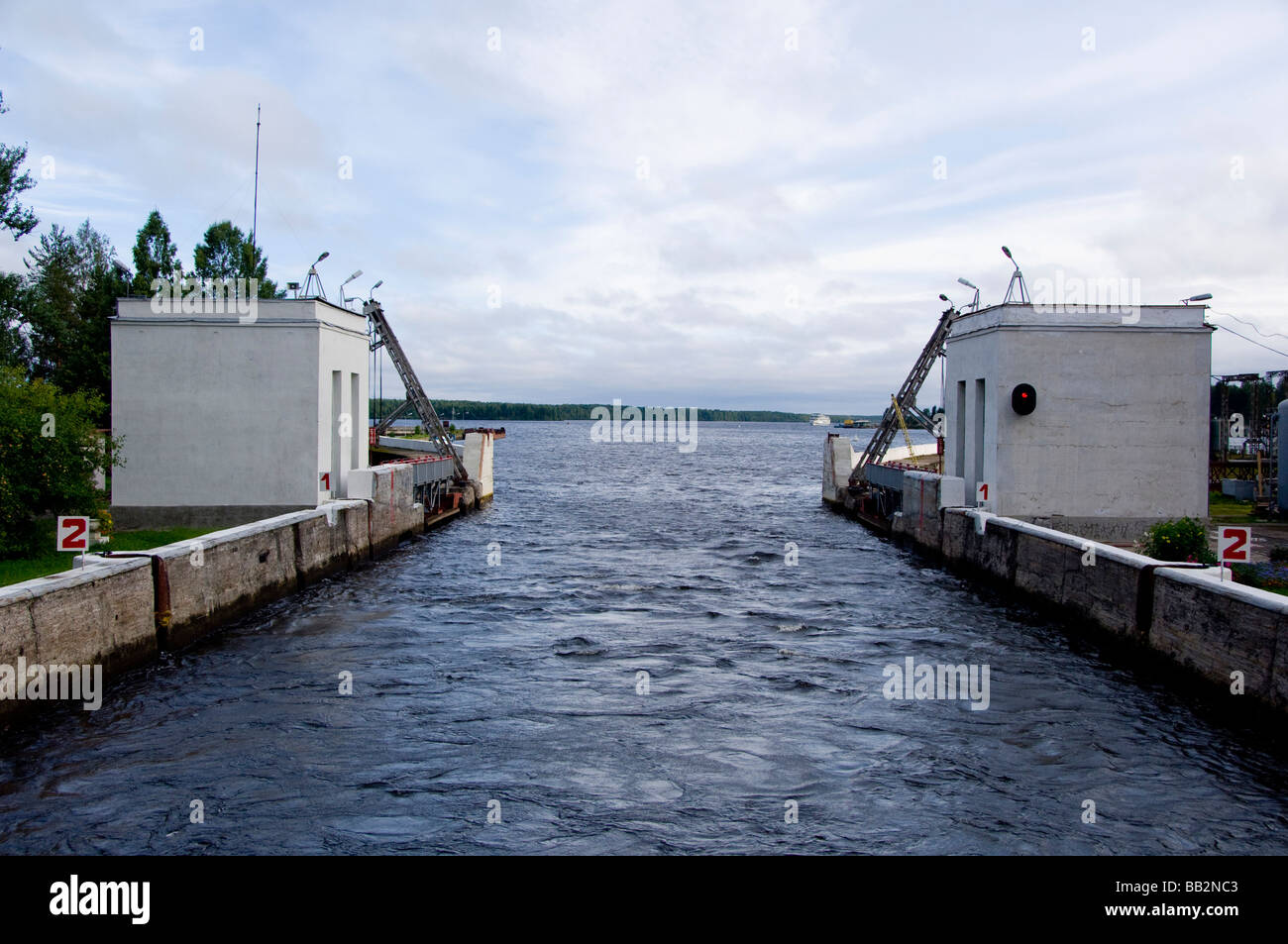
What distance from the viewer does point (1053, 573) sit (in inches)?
762

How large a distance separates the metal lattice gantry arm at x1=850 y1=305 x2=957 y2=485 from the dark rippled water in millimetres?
18223

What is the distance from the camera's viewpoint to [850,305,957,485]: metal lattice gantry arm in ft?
123

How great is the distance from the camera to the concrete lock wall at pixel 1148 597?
11.9 m

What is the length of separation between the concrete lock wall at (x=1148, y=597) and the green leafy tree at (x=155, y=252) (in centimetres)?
4626

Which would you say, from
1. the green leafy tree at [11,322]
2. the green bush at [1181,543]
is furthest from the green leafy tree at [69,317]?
the green bush at [1181,543]

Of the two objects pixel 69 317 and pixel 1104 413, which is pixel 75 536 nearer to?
pixel 1104 413

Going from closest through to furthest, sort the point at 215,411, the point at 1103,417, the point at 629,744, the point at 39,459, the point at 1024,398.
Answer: the point at 629,744 < the point at 39,459 < the point at 1024,398 < the point at 1103,417 < the point at 215,411

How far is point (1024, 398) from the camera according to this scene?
24359mm

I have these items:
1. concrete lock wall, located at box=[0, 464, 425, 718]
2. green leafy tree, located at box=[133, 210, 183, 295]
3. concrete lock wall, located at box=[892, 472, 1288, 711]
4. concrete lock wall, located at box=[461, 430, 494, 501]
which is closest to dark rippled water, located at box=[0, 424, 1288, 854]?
concrete lock wall, located at box=[0, 464, 425, 718]

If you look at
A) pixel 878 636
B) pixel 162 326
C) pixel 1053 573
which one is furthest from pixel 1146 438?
pixel 162 326

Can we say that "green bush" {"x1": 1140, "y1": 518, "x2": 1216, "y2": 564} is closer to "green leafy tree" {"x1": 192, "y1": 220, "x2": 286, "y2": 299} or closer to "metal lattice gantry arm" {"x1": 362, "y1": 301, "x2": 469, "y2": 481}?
"metal lattice gantry arm" {"x1": 362, "y1": 301, "x2": 469, "y2": 481}

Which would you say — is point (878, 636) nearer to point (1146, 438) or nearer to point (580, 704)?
point (580, 704)

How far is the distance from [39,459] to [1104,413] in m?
24.2

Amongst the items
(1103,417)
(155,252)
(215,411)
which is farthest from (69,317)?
(1103,417)
